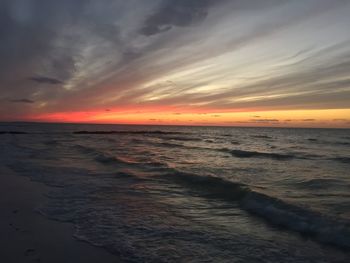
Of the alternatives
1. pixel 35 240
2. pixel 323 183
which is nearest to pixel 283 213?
pixel 323 183

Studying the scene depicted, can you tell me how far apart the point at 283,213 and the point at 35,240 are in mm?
6975

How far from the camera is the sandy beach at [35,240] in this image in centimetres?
642

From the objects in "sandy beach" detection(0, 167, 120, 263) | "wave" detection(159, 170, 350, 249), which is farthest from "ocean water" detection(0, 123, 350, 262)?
"sandy beach" detection(0, 167, 120, 263)

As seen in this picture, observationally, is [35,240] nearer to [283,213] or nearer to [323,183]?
[283,213]

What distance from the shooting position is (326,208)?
35.3ft

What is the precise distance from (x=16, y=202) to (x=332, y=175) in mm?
15809

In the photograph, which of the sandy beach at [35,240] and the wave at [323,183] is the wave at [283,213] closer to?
the wave at [323,183]

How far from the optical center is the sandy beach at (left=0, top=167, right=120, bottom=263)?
642 cm

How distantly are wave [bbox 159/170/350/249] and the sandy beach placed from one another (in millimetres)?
5158

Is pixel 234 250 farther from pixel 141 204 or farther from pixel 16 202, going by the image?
pixel 16 202

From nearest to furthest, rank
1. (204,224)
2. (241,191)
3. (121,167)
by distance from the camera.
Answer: (204,224), (241,191), (121,167)

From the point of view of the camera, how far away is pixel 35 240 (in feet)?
23.9

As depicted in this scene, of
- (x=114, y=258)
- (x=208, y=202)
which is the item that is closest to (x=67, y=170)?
Answer: (x=208, y=202)

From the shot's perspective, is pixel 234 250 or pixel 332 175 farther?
pixel 332 175
